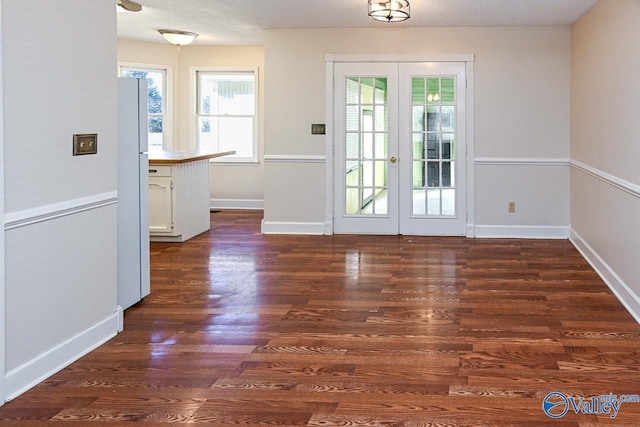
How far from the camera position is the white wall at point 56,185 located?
3143 millimetres

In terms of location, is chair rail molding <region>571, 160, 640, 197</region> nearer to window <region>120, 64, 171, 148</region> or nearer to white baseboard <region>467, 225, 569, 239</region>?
white baseboard <region>467, 225, 569, 239</region>

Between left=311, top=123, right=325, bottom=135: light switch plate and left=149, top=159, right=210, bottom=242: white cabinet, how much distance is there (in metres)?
1.34

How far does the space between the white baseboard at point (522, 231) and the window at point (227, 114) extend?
3783 millimetres

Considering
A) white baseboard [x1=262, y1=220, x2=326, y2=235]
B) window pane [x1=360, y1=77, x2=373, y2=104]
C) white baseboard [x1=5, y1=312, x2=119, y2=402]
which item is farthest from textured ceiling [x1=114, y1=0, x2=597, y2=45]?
white baseboard [x1=5, y1=312, x2=119, y2=402]

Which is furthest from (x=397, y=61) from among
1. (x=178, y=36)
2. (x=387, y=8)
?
(x=178, y=36)

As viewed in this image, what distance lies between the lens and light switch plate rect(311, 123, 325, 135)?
324 inches

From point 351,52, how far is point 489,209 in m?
2.23

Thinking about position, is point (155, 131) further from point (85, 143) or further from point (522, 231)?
point (85, 143)

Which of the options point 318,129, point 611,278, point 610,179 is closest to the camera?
point 611,278

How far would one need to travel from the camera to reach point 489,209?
8109 millimetres

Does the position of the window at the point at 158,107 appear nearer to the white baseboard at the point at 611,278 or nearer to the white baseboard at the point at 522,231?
the white baseboard at the point at 522,231

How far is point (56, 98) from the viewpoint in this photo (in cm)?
346

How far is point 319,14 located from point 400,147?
174cm

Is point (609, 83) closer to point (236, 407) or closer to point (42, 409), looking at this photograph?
point (236, 407)
